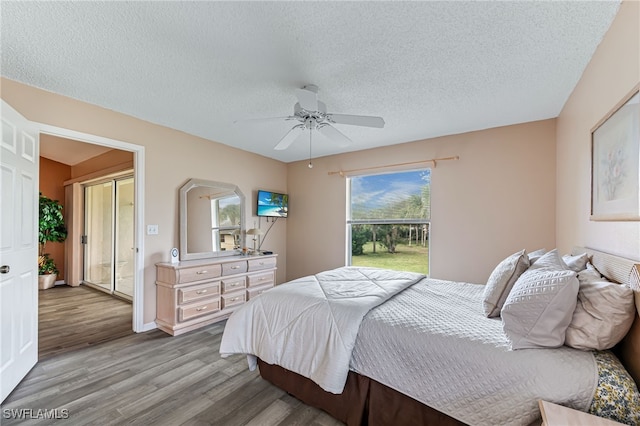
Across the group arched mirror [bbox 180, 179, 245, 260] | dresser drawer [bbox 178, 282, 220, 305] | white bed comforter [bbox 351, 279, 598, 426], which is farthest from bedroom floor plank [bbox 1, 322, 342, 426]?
arched mirror [bbox 180, 179, 245, 260]

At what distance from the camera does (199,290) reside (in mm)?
3271

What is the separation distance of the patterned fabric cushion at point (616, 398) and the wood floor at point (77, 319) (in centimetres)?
392

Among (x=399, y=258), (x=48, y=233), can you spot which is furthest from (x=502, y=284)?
(x=48, y=233)

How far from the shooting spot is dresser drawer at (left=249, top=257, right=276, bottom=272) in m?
3.95

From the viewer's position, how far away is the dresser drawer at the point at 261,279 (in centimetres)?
390

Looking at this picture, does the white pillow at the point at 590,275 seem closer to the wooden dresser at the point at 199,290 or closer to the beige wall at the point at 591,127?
the beige wall at the point at 591,127

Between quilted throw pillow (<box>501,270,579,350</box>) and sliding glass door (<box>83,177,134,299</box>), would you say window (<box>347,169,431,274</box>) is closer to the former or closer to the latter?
quilted throw pillow (<box>501,270,579,350</box>)

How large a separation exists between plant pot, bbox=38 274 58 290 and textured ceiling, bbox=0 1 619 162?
4.24 meters

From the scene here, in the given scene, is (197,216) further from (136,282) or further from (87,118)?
(87,118)

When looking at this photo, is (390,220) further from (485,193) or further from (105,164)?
(105,164)

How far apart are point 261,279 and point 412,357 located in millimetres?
2928

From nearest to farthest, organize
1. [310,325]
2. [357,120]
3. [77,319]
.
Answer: [310,325]
[357,120]
[77,319]

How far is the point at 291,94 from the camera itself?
Result: 2.52 m

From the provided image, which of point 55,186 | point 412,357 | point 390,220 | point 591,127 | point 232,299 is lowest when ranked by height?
point 232,299
